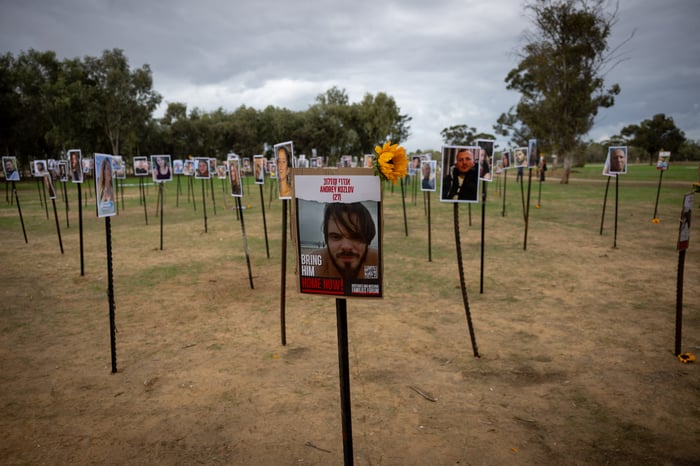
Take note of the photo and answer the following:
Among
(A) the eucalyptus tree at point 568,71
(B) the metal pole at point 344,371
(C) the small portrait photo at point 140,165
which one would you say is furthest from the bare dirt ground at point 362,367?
(A) the eucalyptus tree at point 568,71

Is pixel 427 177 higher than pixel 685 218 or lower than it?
higher

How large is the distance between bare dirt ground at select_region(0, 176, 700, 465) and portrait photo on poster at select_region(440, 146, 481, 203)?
6.56ft

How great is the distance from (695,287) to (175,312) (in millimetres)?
9573

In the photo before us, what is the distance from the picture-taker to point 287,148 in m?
5.84

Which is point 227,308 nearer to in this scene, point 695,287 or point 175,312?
point 175,312

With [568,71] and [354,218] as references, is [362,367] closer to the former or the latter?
[354,218]

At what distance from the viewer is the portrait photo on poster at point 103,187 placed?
5081 millimetres

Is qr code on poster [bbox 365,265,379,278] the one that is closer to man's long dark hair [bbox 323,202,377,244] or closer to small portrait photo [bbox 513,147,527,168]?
man's long dark hair [bbox 323,202,377,244]

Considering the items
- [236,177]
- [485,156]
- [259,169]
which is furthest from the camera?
[259,169]

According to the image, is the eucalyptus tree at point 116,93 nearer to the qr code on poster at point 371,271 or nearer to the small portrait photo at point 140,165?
the small portrait photo at point 140,165

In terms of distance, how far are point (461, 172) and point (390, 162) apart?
12.0 feet

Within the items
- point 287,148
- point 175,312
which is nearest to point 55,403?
point 175,312

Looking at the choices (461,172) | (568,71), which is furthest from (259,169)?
(568,71)

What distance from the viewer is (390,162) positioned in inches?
96.1
